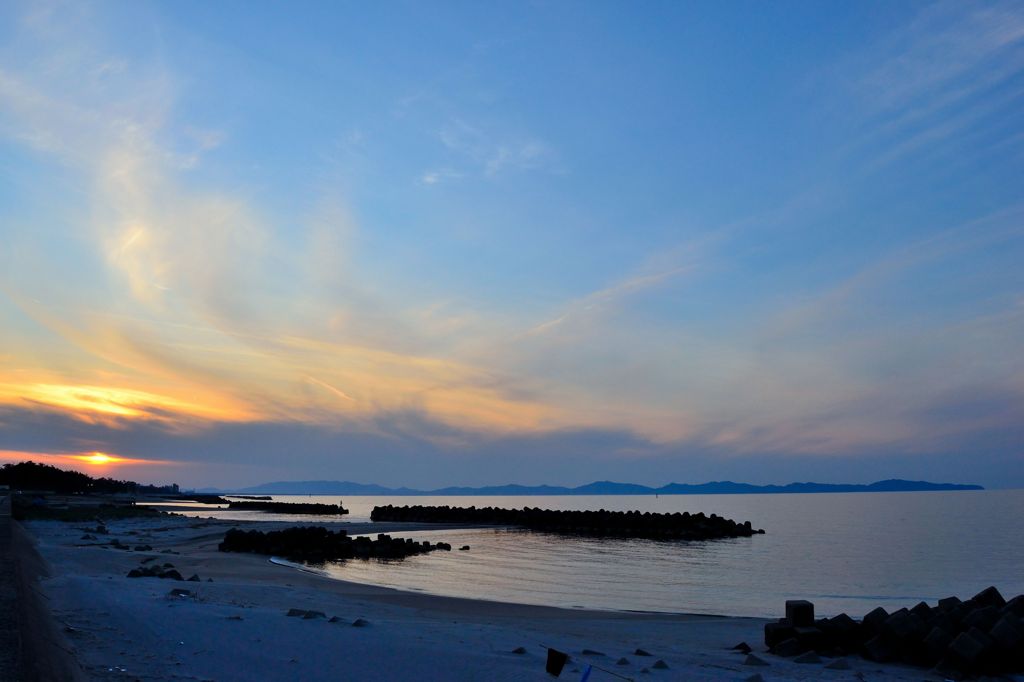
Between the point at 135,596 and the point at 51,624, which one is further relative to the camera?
the point at 135,596

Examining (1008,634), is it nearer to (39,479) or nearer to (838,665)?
(838,665)

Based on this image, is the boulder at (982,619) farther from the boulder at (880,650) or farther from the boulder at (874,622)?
the boulder at (880,650)

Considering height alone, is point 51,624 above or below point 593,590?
above

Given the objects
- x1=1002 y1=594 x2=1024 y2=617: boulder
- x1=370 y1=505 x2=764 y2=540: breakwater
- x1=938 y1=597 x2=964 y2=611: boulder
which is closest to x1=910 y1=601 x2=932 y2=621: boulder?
x1=938 y1=597 x2=964 y2=611: boulder

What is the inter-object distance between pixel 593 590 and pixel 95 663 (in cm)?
1903

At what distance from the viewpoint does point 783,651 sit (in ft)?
41.6

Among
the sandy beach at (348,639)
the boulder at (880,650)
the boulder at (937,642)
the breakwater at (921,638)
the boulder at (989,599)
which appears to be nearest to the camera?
the sandy beach at (348,639)

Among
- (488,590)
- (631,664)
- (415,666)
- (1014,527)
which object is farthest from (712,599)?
(1014,527)

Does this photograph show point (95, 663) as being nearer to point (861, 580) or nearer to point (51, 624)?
point (51, 624)

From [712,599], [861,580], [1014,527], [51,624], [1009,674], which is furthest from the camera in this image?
[1014,527]

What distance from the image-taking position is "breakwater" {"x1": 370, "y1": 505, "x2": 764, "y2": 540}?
60.2 metres

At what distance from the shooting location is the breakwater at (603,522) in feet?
198

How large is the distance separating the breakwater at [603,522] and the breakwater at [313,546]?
2523 centimetres

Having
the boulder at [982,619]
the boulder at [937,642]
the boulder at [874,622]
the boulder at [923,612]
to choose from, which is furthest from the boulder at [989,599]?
the boulder at [937,642]
